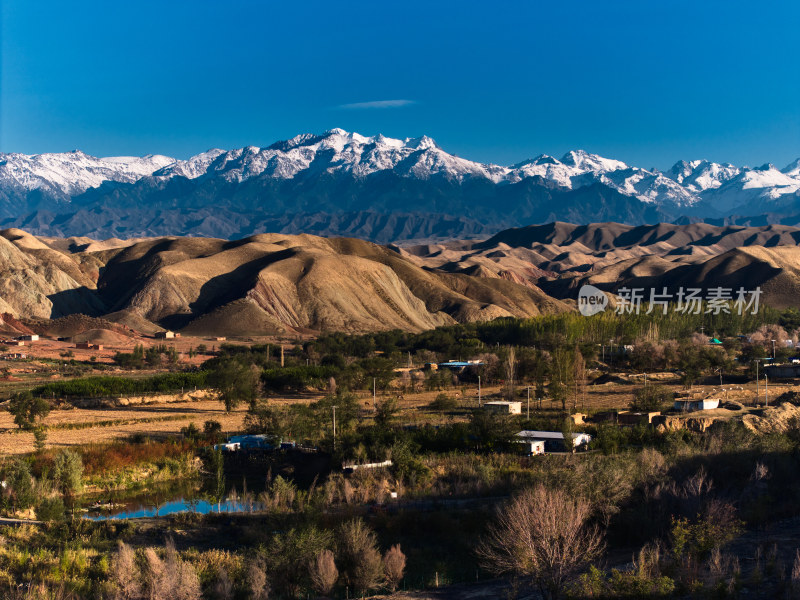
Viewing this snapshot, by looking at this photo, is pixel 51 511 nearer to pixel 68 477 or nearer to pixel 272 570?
pixel 68 477

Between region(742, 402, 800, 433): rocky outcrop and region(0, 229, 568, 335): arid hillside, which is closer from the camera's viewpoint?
region(742, 402, 800, 433): rocky outcrop

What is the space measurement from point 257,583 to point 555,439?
2203 cm

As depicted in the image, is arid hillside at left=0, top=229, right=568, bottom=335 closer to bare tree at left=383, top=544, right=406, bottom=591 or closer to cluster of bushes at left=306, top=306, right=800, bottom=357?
cluster of bushes at left=306, top=306, right=800, bottom=357

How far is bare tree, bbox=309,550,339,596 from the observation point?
732 inches

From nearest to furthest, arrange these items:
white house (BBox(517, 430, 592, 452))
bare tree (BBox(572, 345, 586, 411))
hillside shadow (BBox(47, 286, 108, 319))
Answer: white house (BBox(517, 430, 592, 452)), bare tree (BBox(572, 345, 586, 411)), hillside shadow (BBox(47, 286, 108, 319))

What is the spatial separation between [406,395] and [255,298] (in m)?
65.6

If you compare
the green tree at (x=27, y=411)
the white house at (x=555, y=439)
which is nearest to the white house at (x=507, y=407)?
the white house at (x=555, y=439)

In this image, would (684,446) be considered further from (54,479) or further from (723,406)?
(54,479)

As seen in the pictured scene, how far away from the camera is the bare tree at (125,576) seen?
17050mm

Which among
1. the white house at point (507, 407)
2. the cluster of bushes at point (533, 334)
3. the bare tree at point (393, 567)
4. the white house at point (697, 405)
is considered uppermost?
the cluster of bushes at point (533, 334)

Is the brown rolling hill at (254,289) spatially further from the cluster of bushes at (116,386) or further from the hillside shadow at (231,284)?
the cluster of bushes at (116,386)

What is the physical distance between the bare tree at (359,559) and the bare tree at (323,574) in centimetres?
63

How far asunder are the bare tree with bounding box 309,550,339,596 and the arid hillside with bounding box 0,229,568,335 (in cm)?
9478

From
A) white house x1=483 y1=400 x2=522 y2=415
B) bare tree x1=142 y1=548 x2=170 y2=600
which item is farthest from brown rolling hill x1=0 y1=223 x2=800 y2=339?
bare tree x1=142 y1=548 x2=170 y2=600
